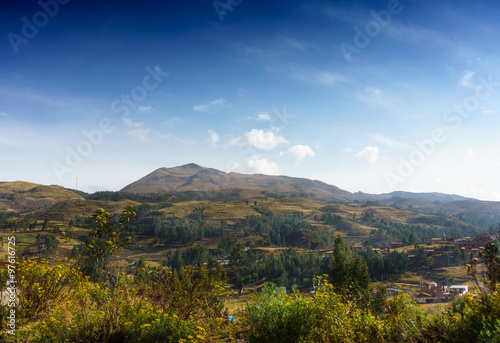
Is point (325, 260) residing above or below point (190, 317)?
below

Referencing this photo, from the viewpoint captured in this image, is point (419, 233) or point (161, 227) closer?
point (161, 227)

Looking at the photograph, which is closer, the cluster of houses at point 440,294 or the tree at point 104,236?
the tree at point 104,236

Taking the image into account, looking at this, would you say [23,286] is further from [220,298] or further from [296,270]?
[296,270]

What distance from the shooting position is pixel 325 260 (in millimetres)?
108250

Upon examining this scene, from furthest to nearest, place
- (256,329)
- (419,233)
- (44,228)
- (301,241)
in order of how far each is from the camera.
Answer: (419,233) → (301,241) → (44,228) → (256,329)

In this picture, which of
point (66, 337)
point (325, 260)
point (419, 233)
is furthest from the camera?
point (419, 233)

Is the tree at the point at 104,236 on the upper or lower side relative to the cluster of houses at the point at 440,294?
upper

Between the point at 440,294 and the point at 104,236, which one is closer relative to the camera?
the point at 104,236

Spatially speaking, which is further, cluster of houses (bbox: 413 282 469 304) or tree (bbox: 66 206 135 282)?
cluster of houses (bbox: 413 282 469 304)

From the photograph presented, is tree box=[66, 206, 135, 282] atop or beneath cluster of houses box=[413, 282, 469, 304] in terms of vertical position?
atop

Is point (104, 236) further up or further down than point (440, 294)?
further up

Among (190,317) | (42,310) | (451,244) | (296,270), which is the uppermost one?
(190,317)

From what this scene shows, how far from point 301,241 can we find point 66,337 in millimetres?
155388

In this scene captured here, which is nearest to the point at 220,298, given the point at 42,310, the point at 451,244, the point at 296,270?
the point at 42,310
